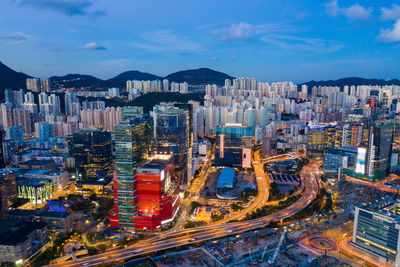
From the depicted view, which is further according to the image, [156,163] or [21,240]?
[156,163]

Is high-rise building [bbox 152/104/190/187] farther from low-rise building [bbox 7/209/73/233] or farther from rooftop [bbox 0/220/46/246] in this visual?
rooftop [bbox 0/220/46/246]

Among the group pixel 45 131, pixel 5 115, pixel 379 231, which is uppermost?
pixel 5 115

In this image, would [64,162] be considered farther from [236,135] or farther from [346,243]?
[346,243]

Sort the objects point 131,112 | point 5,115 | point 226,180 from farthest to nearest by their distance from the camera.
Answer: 1. point 5,115
2. point 226,180
3. point 131,112

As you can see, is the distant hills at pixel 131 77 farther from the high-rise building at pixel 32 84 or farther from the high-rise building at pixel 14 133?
the high-rise building at pixel 14 133

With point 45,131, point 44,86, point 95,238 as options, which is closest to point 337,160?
point 95,238

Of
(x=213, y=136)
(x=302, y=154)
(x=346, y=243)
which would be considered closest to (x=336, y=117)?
(x=302, y=154)

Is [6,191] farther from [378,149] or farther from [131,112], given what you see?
[378,149]

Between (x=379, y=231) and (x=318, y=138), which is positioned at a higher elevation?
(x=318, y=138)
